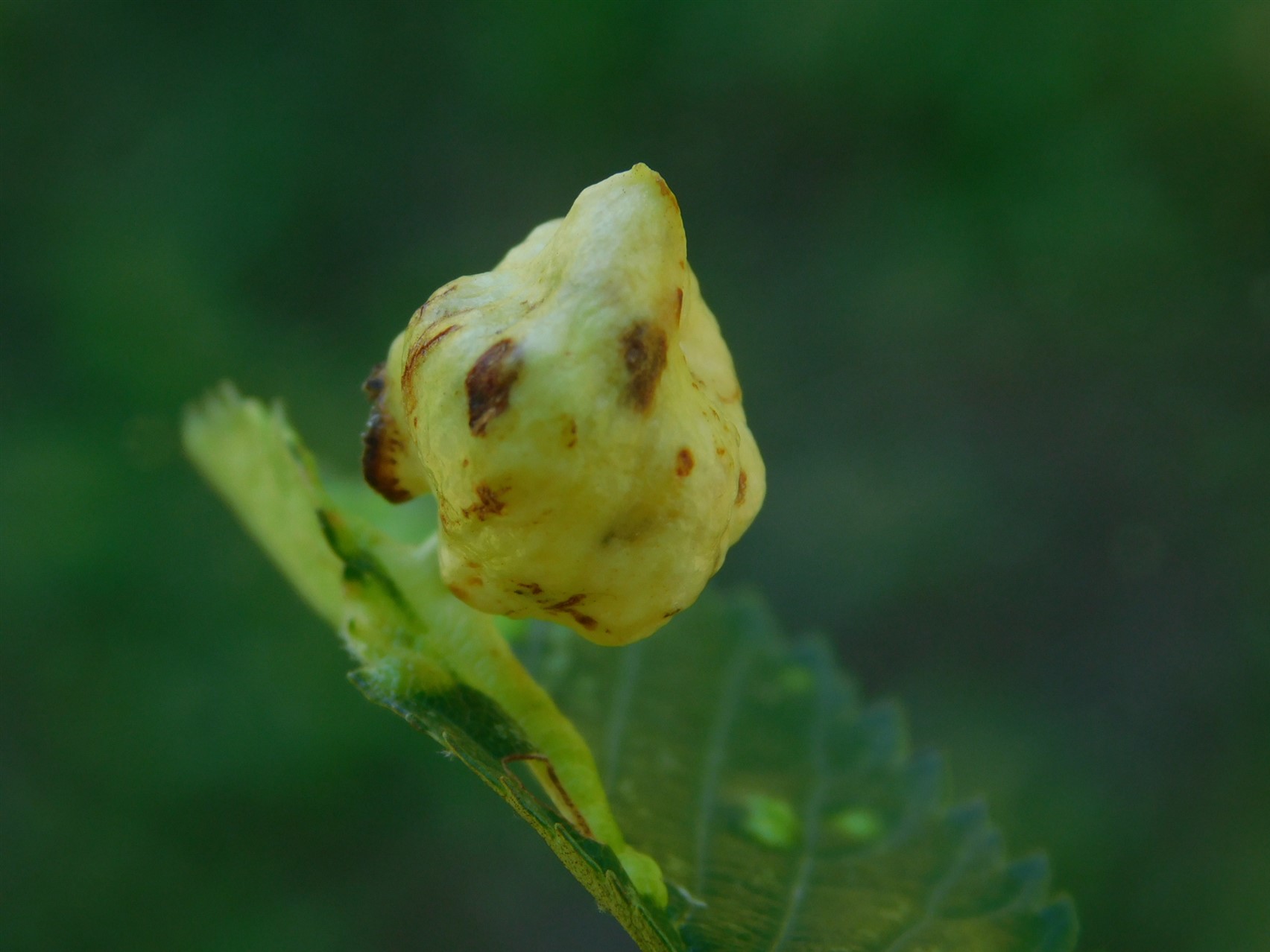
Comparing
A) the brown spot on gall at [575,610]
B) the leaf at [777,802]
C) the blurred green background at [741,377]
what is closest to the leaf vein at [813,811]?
the leaf at [777,802]

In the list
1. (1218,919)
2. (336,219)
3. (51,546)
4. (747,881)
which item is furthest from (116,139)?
(1218,919)

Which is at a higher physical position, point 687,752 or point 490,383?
point 687,752

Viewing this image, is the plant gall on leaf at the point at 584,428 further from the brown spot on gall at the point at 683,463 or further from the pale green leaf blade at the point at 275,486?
the pale green leaf blade at the point at 275,486

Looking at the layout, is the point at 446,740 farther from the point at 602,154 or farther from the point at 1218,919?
the point at 602,154

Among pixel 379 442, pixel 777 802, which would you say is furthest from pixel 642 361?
pixel 777 802

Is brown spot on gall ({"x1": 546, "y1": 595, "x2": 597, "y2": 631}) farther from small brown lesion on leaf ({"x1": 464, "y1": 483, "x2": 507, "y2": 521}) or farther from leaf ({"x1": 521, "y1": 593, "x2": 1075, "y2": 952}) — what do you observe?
leaf ({"x1": 521, "y1": 593, "x2": 1075, "y2": 952})

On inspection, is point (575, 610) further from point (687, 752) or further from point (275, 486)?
point (687, 752)

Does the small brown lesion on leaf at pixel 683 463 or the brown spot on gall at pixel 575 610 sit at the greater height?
the small brown lesion on leaf at pixel 683 463
